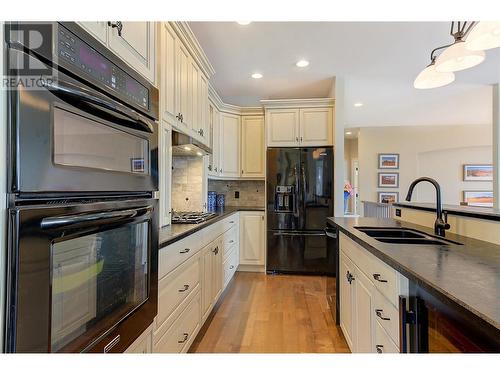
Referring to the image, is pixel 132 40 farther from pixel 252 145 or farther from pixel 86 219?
pixel 252 145

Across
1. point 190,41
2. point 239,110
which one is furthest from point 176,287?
point 239,110

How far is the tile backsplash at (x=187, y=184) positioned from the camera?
10.2 ft

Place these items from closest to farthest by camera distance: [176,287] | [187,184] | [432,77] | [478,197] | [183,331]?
[176,287] < [183,331] < [432,77] < [187,184] < [478,197]

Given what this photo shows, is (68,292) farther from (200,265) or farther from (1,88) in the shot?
(200,265)

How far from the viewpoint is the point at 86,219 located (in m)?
0.78

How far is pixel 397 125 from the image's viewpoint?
23.8 feet

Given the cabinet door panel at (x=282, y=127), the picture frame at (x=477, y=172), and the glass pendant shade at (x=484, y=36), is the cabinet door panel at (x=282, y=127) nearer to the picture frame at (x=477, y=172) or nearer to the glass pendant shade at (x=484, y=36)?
the glass pendant shade at (x=484, y=36)

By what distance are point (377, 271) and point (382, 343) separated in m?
0.32
